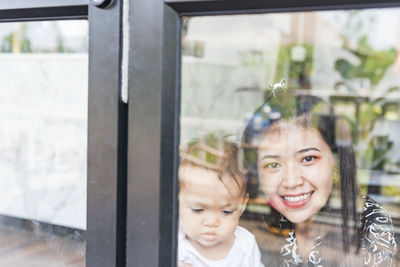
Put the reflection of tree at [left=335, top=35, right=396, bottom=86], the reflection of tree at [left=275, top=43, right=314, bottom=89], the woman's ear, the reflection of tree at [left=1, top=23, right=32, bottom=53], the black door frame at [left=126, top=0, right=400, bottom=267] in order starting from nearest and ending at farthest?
the black door frame at [left=126, top=0, right=400, bottom=267], the woman's ear, the reflection of tree at [left=1, top=23, right=32, bottom=53], the reflection of tree at [left=275, top=43, right=314, bottom=89], the reflection of tree at [left=335, top=35, right=396, bottom=86]

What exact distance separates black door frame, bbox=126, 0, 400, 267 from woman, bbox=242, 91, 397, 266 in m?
0.52

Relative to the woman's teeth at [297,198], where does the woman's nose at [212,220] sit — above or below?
below

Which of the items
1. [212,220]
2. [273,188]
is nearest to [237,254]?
[212,220]

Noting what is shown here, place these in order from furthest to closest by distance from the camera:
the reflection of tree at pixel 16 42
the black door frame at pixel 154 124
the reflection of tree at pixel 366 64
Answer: the reflection of tree at pixel 366 64 < the reflection of tree at pixel 16 42 < the black door frame at pixel 154 124

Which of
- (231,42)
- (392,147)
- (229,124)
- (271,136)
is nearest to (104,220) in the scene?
(271,136)

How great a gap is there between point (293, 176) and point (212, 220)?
300 millimetres

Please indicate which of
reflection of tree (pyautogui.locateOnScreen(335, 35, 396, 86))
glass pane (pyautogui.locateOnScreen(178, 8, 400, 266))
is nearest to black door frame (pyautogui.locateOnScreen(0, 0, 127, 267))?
glass pane (pyautogui.locateOnScreen(178, 8, 400, 266))

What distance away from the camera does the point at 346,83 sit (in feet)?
12.5

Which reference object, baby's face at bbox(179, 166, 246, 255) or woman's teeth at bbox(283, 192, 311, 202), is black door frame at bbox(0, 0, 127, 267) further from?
woman's teeth at bbox(283, 192, 311, 202)

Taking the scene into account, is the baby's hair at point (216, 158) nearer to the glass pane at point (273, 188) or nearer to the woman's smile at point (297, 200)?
the glass pane at point (273, 188)

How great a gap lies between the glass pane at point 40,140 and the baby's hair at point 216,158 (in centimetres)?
35

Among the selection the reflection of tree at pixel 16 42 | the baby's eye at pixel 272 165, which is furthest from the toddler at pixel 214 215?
the reflection of tree at pixel 16 42

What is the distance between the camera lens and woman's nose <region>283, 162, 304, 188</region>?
1229mm

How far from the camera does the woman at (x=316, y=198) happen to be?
3.89ft
